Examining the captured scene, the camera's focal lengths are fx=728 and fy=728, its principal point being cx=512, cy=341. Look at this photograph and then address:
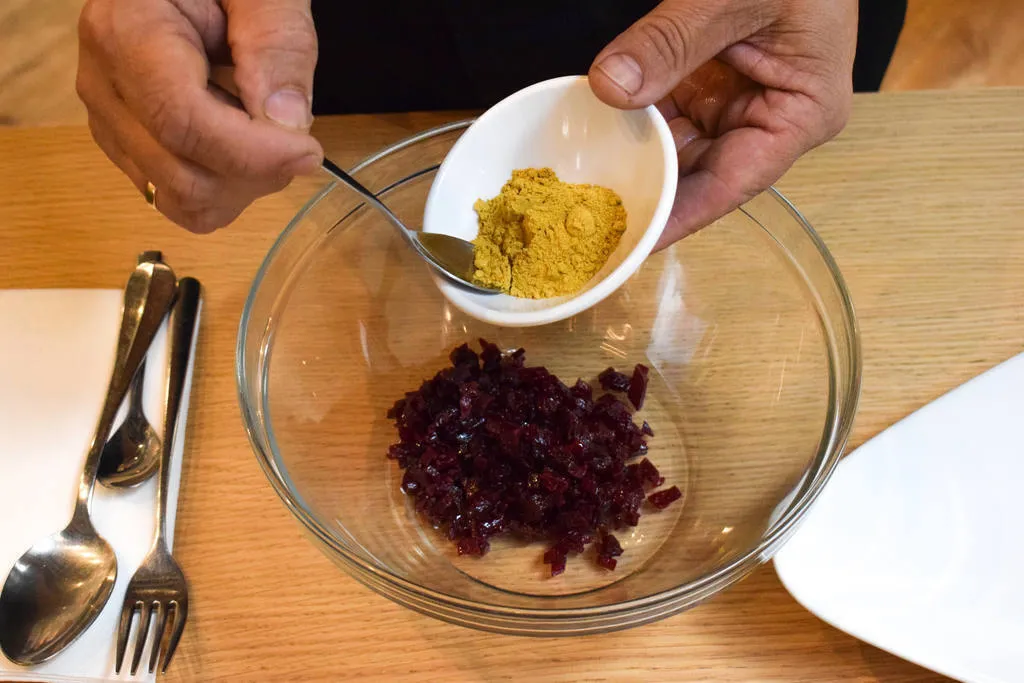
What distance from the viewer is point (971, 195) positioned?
1573 millimetres

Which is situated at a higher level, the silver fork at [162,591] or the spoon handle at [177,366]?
the spoon handle at [177,366]

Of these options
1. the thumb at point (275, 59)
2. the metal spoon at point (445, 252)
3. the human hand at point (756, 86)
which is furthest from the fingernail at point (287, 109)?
the human hand at point (756, 86)

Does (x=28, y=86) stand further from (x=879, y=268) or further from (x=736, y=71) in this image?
(x=879, y=268)

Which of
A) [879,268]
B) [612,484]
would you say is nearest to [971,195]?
[879,268]

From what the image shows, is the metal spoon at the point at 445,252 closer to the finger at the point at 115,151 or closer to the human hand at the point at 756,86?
the finger at the point at 115,151

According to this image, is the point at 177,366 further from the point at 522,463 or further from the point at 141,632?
the point at 522,463

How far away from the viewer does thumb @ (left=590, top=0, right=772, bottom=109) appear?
1.05 meters

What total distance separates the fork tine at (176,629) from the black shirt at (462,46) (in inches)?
49.3

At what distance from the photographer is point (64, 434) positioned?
1308 millimetres

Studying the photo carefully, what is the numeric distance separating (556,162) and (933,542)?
2.84 ft

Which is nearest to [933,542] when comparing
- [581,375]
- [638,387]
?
[638,387]

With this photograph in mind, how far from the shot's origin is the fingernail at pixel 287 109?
929mm

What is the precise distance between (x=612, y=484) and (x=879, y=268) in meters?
0.76

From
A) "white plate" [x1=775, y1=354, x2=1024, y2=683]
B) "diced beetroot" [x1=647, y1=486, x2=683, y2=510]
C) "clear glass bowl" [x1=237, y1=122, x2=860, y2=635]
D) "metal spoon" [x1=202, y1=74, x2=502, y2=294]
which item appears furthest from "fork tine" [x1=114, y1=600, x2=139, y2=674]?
"white plate" [x1=775, y1=354, x2=1024, y2=683]
